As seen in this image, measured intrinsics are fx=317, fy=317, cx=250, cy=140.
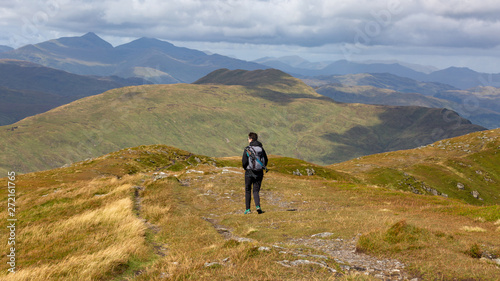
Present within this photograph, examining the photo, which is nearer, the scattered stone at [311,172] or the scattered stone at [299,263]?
the scattered stone at [299,263]

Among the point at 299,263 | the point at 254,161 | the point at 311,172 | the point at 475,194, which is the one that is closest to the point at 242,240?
the point at 299,263

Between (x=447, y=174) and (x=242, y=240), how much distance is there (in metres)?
125

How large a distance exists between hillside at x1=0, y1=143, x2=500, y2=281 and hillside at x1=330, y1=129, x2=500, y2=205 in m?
85.6

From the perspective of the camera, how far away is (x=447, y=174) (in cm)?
11538

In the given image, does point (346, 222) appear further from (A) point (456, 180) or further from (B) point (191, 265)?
(A) point (456, 180)

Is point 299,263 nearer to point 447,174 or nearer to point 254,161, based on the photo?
point 254,161

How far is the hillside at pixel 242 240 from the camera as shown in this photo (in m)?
9.87

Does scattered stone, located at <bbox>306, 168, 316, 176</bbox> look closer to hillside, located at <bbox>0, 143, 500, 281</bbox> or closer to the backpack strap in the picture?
hillside, located at <bbox>0, 143, 500, 281</bbox>

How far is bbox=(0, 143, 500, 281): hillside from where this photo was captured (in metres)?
9.87

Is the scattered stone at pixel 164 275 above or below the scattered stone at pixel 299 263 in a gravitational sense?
below

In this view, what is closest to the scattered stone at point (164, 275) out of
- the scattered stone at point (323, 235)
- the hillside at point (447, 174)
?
the scattered stone at point (323, 235)

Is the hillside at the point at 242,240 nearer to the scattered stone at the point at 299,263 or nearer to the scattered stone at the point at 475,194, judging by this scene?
the scattered stone at the point at 299,263

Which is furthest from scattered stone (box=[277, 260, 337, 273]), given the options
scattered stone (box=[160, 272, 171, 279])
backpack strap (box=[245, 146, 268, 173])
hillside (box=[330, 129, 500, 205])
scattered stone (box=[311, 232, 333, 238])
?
hillside (box=[330, 129, 500, 205])

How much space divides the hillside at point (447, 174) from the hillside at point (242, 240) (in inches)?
3369
